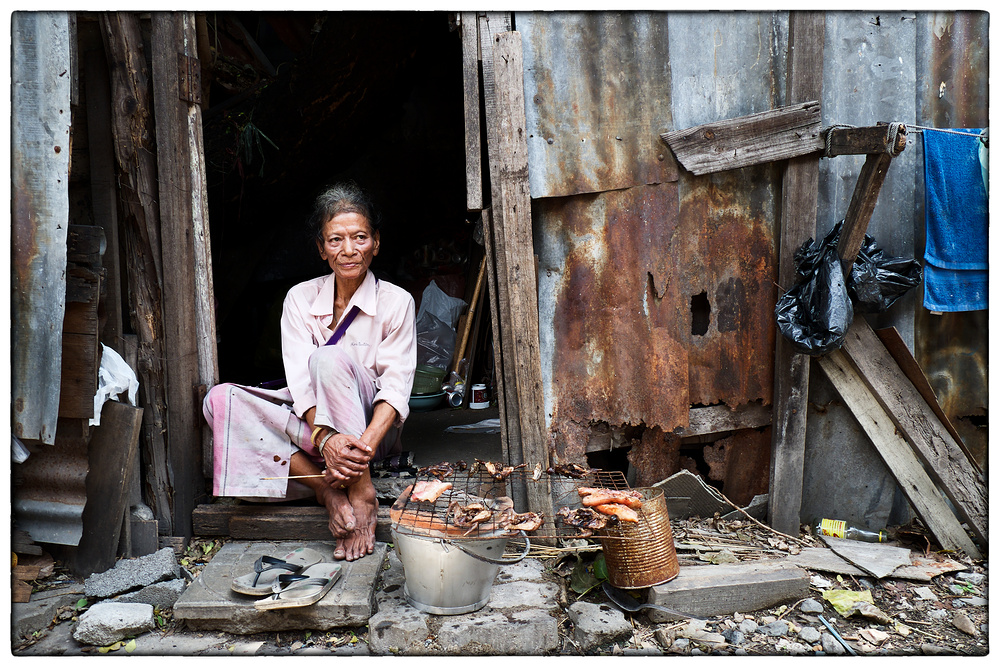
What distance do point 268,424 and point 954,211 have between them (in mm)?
4209

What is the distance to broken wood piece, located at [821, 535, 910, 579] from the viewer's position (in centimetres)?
348

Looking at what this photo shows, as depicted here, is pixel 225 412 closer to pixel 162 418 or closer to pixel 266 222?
pixel 162 418

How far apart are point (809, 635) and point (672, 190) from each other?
238 cm

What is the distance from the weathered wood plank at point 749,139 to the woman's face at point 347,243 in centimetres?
188

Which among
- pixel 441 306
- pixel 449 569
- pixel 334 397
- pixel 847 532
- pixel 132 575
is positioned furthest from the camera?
pixel 441 306

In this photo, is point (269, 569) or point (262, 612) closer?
point (262, 612)

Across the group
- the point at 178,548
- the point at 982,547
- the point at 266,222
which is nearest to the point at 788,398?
the point at 982,547

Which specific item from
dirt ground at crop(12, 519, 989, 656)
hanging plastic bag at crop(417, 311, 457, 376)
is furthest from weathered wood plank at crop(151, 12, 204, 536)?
hanging plastic bag at crop(417, 311, 457, 376)

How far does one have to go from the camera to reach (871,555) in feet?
11.9

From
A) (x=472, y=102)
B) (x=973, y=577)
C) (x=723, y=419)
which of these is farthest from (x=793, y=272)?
(x=472, y=102)

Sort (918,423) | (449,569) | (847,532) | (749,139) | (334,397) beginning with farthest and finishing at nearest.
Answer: (847,532) < (918,423) < (749,139) < (334,397) < (449,569)

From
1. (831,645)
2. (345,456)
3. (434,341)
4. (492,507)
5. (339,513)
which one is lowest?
(831,645)

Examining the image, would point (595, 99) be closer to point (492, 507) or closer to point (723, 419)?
point (723, 419)

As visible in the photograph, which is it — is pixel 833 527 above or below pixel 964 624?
above
